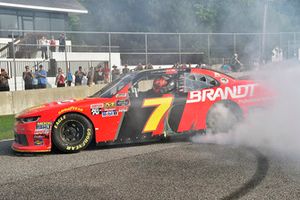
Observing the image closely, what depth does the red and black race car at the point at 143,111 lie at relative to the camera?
21.1ft

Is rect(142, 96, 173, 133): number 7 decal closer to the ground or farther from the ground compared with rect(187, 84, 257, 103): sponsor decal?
→ closer to the ground

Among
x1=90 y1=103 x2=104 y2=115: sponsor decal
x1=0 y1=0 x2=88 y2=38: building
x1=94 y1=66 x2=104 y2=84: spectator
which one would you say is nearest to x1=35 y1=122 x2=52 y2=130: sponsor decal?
x1=90 y1=103 x2=104 y2=115: sponsor decal

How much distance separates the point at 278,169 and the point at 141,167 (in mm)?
1683

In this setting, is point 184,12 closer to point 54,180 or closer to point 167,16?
point 167,16

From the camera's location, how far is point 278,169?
5.05 metres

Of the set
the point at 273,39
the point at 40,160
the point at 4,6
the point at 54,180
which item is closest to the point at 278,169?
the point at 54,180

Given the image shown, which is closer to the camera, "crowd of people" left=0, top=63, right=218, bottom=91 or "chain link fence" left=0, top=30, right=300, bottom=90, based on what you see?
"crowd of people" left=0, top=63, right=218, bottom=91

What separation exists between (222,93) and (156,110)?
1.27m

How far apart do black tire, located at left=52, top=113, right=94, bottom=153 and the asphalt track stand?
0.16 meters

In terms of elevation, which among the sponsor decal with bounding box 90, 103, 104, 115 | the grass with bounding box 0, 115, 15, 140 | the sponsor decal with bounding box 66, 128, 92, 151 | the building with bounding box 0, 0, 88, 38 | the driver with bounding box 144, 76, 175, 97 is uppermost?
the building with bounding box 0, 0, 88, 38

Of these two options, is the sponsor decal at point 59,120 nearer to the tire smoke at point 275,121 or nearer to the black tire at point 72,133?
the black tire at point 72,133

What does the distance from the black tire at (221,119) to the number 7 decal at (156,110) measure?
2.70 feet

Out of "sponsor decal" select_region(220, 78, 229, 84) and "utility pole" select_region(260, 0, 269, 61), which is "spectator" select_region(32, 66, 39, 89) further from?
"sponsor decal" select_region(220, 78, 229, 84)

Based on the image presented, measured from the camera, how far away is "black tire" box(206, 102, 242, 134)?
7.29 metres
